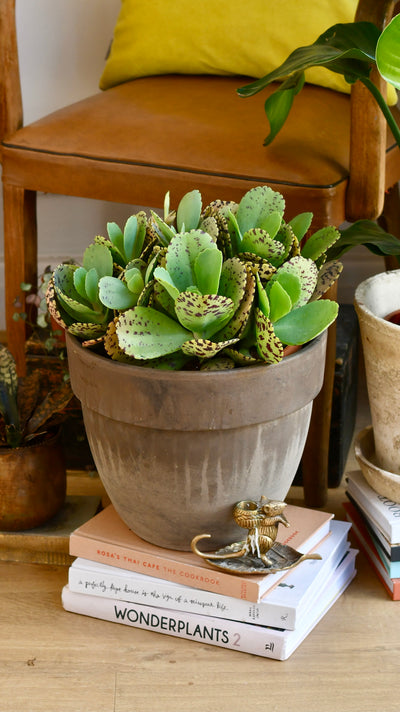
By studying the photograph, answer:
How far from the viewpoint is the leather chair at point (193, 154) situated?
1048 millimetres

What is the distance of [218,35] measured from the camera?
133 centimetres

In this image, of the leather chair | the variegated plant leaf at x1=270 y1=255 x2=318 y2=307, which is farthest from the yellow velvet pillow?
the variegated plant leaf at x1=270 y1=255 x2=318 y2=307

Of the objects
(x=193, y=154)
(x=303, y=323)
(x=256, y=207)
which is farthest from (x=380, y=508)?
(x=193, y=154)

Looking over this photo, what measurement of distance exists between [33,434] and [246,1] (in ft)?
2.46

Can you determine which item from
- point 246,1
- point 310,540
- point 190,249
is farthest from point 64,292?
point 246,1

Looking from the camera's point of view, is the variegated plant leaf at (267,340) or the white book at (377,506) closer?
the variegated plant leaf at (267,340)

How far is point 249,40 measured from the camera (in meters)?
1.31

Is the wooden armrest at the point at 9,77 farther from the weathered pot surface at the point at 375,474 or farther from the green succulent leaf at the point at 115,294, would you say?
the weathered pot surface at the point at 375,474

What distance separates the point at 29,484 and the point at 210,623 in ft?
0.96

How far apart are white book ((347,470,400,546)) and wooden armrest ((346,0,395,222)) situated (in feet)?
1.13

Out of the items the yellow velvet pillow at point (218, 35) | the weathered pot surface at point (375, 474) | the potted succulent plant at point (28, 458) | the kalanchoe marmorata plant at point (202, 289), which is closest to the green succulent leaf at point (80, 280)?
the kalanchoe marmorata plant at point (202, 289)

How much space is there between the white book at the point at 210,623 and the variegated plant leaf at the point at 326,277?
1.12 ft

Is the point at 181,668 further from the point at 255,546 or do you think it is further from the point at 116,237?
the point at 116,237

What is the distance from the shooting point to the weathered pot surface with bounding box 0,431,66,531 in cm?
103
